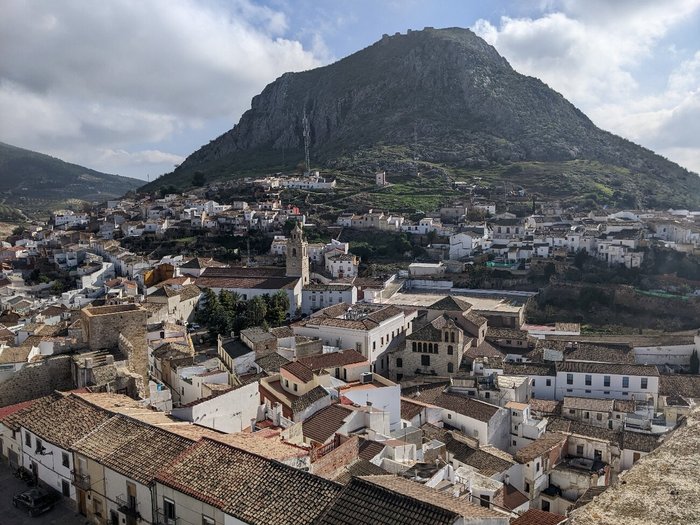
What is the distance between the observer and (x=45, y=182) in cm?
16212

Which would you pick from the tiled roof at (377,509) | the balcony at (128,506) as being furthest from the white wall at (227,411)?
the tiled roof at (377,509)

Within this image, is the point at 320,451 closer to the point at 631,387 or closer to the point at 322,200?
the point at 631,387

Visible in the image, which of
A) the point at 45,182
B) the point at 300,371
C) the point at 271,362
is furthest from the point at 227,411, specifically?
the point at 45,182

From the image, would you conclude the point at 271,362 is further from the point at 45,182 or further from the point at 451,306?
the point at 45,182

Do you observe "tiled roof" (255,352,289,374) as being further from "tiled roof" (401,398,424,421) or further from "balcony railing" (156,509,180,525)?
"balcony railing" (156,509,180,525)

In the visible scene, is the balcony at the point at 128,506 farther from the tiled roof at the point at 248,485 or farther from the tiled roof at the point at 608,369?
the tiled roof at the point at 608,369

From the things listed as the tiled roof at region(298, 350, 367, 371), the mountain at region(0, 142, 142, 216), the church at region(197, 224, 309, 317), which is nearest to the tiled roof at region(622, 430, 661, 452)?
the tiled roof at region(298, 350, 367, 371)

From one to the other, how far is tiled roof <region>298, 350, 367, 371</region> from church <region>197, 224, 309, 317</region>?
12.5 meters

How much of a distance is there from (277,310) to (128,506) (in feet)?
69.7

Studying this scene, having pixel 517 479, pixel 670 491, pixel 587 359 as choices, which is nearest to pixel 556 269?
pixel 587 359

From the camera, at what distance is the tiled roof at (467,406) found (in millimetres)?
19234

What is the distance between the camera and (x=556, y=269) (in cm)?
4278

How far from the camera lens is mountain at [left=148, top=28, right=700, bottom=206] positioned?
77.2 meters

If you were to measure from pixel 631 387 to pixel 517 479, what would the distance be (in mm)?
9648
